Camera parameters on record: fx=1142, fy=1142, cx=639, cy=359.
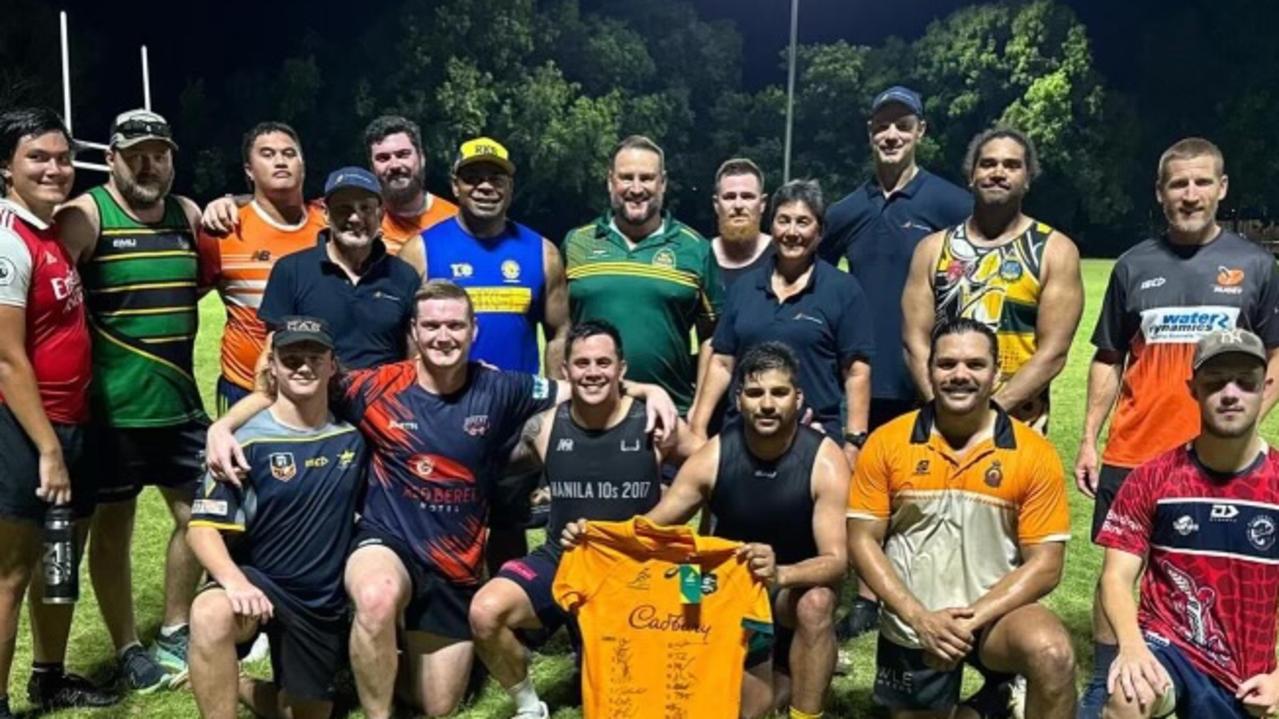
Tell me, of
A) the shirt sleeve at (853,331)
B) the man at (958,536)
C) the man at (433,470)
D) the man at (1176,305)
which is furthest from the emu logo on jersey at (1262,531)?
the man at (433,470)

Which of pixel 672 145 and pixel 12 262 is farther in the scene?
pixel 672 145

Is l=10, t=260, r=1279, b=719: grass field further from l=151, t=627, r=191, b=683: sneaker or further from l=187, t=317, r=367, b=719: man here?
l=187, t=317, r=367, b=719: man

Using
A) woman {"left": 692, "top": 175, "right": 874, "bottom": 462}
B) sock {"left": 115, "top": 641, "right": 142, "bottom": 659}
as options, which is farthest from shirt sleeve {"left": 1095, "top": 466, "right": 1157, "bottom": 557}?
sock {"left": 115, "top": 641, "right": 142, "bottom": 659}

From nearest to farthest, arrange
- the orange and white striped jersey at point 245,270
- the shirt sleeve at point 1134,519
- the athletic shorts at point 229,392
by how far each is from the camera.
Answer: the shirt sleeve at point 1134,519 < the orange and white striped jersey at point 245,270 < the athletic shorts at point 229,392

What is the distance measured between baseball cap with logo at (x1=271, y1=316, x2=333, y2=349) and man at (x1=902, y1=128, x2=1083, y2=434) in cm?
254

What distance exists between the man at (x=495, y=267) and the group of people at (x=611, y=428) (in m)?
0.02

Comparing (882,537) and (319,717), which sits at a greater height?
(882,537)

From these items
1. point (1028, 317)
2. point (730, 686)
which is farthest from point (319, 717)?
point (1028, 317)

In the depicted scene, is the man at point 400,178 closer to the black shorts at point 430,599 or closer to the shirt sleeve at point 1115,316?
the black shorts at point 430,599

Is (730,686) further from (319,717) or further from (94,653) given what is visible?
(94,653)

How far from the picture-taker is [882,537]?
425cm

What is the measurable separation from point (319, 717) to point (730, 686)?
166cm

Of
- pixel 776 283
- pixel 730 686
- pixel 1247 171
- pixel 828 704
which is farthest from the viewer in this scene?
pixel 1247 171

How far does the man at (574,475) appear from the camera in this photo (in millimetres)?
4543
